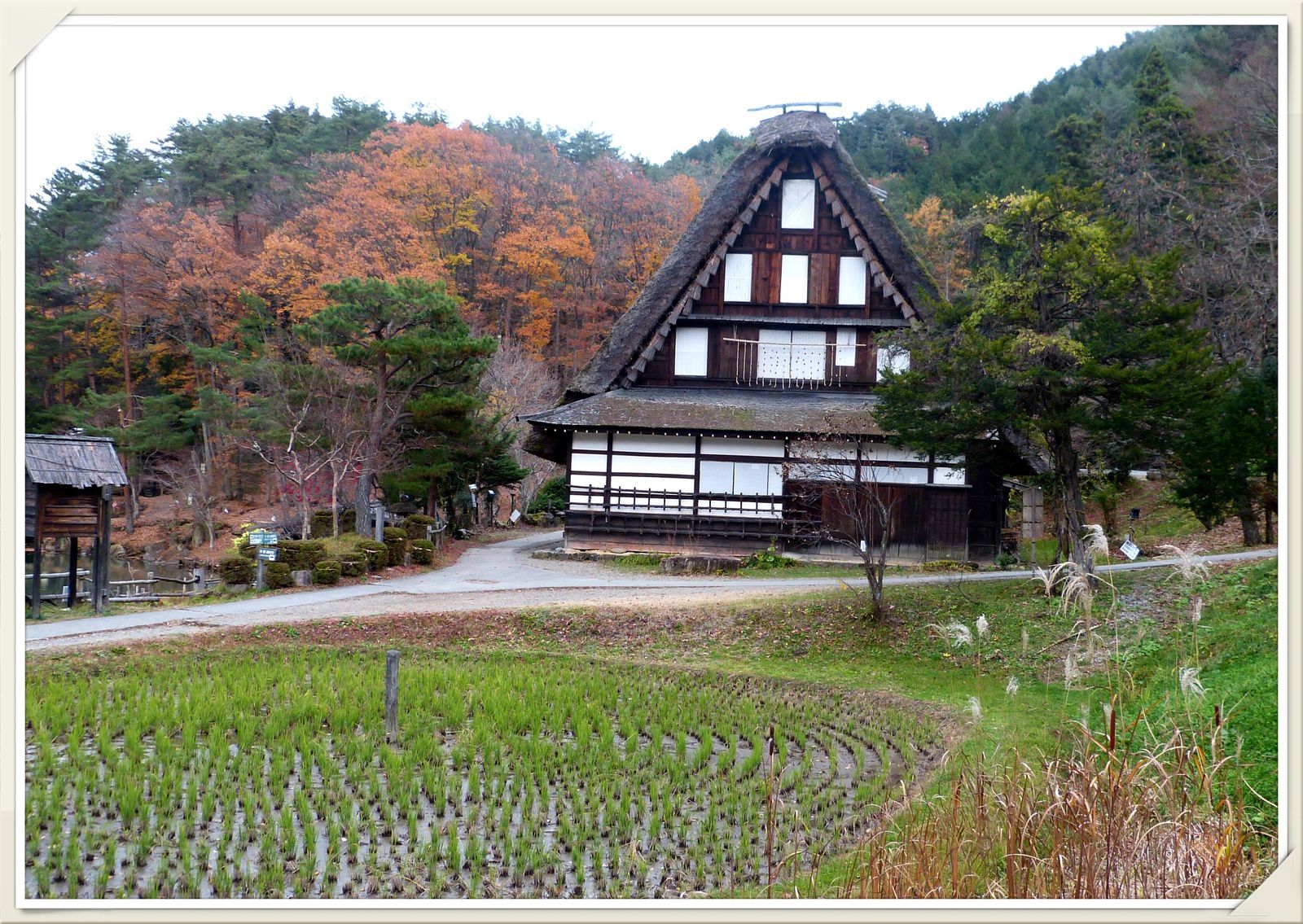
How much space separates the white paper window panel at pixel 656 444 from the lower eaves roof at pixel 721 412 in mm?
517

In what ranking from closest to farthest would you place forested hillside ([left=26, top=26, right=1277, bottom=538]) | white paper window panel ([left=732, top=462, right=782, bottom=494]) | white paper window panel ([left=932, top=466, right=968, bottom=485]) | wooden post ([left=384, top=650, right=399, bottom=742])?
wooden post ([left=384, top=650, right=399, bottom=742]) < white paper window panel ([left=932, top=466, right=968, bottom=485]) < white paper window panel ([left=732, top=462, right=782, bottom=494]) < forested hillside ([left=26, top=26, right=1277, bottom=538])

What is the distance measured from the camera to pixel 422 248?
28875mm

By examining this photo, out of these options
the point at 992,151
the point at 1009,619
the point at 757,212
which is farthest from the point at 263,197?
the point at 1009,619

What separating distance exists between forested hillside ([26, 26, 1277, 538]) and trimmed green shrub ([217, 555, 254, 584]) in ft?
13.4

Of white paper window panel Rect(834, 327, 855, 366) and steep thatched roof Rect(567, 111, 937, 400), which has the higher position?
steep thatched roof Rect(567, 111, 937, 400)

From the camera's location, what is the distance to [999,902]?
4.07 meters

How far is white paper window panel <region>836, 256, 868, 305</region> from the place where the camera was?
67.5ft

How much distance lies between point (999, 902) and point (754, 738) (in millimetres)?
4120

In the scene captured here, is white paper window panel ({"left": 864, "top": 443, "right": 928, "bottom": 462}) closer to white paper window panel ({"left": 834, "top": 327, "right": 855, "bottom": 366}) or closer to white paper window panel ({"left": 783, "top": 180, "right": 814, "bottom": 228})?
white paper window panel ({"left": 834, "top": 327, "right": 855, "bottom": 366})

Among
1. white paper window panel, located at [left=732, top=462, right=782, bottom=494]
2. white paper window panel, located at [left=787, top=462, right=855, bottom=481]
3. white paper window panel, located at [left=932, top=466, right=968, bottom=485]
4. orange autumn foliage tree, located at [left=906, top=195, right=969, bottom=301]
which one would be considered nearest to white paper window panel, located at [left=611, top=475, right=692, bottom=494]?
white paper window panel, located at [left=732, top=462, right=782, bottom=494]

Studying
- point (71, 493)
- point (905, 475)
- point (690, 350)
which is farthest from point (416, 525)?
point (905, 475)

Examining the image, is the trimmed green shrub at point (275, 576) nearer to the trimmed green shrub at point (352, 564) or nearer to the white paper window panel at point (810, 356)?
the trimmed green shrub at point (352, 564)

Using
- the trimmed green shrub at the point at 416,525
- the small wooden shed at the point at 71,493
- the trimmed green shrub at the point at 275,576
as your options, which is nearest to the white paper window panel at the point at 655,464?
the trimmed green shrub at the point at 416,525

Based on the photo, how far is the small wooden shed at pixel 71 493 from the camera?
13.0m
